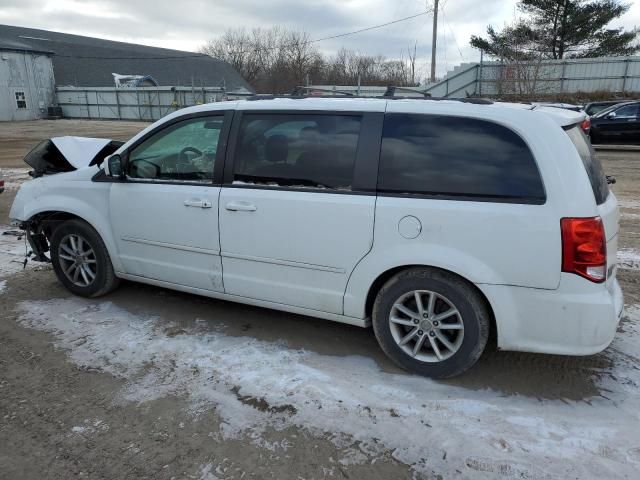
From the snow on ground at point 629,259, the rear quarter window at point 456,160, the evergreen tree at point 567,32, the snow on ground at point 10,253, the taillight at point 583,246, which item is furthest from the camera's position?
the evergreen tree at point 567,32

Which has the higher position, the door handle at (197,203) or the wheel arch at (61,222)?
the door handle at (197,203)

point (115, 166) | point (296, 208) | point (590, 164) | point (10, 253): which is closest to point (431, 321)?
point (296, 208)

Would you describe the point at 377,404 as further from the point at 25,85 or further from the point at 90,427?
the point at 25,85

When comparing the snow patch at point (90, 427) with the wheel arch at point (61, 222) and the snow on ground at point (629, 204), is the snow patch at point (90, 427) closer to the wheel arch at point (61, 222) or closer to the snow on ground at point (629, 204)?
the wheel arch at point (61, 222)

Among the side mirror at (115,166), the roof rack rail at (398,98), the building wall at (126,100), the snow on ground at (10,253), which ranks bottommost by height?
the snow on ground at (10,253)

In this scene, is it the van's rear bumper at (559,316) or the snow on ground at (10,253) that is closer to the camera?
the van's rear bumper at (559,316)

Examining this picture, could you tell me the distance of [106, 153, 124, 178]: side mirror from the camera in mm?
4266

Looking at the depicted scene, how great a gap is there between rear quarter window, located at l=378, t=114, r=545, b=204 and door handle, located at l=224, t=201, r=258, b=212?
3.10 feet

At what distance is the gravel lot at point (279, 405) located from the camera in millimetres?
2641

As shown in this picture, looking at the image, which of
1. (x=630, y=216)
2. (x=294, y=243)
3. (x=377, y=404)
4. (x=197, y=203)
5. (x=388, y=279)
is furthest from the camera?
(x=630, y=216)

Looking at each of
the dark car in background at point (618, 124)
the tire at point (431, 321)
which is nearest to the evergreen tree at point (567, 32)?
the dark car in background at point (618, 124)

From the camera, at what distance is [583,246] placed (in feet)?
9.48

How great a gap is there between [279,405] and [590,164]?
2.42 m

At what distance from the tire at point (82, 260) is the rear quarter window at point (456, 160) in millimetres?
2717
